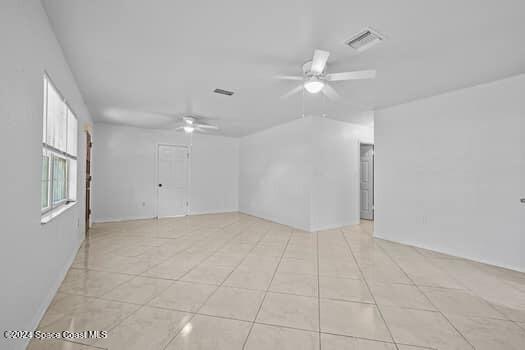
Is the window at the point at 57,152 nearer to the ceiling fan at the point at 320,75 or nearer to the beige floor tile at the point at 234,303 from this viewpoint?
the beige floor tile at the point at 234,303

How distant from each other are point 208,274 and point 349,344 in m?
1.69

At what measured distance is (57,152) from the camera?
2561 mm

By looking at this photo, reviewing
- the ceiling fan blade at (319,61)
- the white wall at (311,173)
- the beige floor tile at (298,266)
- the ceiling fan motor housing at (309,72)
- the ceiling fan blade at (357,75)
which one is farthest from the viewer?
the white wall at (311,173)

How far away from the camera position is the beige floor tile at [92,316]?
1.76m

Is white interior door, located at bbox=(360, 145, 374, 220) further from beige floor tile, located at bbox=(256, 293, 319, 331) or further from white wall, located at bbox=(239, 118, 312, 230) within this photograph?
beige floor tile, located at bbox=(256, 293, 319, 331)

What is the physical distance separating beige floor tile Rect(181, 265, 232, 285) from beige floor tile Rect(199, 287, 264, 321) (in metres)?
0.24

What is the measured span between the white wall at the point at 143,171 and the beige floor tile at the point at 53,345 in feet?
15.9

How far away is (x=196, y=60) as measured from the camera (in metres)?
2.61

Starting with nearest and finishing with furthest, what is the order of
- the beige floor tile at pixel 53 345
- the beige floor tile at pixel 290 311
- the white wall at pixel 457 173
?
the beige floor tile at pixel 53 345
the beige floor tile at pixel 290 311
the white wall at pixel 457 173

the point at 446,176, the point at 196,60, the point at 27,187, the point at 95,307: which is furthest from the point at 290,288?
the point at 446,176

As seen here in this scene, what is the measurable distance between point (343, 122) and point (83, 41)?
4.87 metres

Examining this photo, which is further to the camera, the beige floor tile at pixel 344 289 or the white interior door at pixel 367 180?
the white interior door at pixel 367 180

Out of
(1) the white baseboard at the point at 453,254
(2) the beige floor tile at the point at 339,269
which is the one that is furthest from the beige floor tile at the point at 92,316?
(1) the white baseboard at the point at 453,254

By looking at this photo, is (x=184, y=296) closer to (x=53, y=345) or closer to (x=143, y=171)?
(x=53, y=345)
